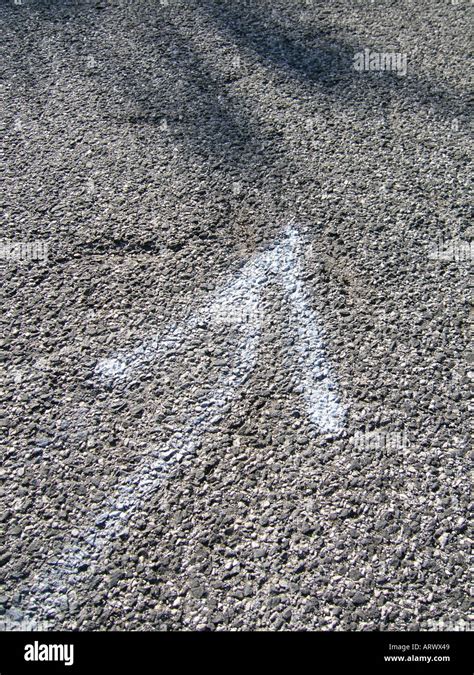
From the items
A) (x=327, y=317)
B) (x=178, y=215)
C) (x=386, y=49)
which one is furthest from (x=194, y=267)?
(x=386, y=49)

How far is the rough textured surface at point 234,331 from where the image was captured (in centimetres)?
186

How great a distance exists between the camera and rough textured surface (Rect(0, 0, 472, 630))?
6.09ft

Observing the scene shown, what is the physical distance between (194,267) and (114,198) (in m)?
0.58

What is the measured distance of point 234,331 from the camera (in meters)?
2.44

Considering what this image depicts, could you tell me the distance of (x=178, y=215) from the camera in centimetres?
287
